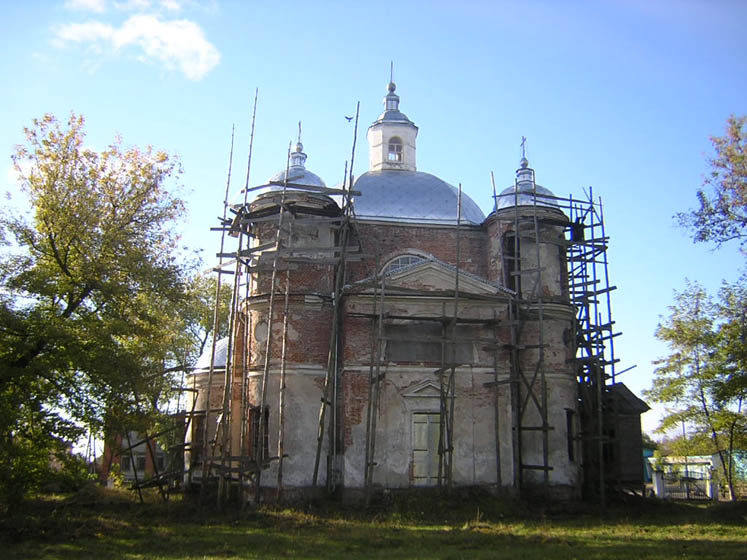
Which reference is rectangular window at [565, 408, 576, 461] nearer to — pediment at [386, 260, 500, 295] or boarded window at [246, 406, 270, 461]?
pediment at [386, 260, 500, 295]

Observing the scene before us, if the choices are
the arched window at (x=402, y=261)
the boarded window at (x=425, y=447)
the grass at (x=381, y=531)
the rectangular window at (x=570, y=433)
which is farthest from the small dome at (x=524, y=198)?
the grass at (x=381, y=531)

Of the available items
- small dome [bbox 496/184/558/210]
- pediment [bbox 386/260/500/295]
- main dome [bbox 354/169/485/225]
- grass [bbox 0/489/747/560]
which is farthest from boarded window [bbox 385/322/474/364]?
small dome [bbox 496/184/558/210]

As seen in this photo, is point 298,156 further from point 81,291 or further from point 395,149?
point 81,291

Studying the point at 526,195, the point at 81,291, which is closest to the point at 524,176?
the point at 526,195

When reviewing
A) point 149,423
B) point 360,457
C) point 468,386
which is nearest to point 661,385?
point 468,386

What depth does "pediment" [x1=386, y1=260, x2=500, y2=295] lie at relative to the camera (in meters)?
19.9

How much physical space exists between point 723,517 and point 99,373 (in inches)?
575

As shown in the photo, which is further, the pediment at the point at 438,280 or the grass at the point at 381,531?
the pediment at the point at 438,280

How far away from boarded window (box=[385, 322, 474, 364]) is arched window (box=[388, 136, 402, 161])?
886 centimetres

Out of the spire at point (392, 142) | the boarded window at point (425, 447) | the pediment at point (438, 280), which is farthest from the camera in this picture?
the spire at point (392, 142)

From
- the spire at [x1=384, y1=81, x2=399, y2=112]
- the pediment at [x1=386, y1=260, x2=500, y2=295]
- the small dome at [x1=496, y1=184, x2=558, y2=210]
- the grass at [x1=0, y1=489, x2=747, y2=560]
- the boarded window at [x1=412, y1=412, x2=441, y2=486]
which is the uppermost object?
the spire at [x1=384, y1=81, x2=399, y2=112]

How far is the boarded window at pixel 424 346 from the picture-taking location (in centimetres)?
1970

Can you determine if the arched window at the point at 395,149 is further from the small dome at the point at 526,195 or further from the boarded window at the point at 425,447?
the boarded window at the point at 425,447

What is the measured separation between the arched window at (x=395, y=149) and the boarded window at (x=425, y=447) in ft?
35.6
